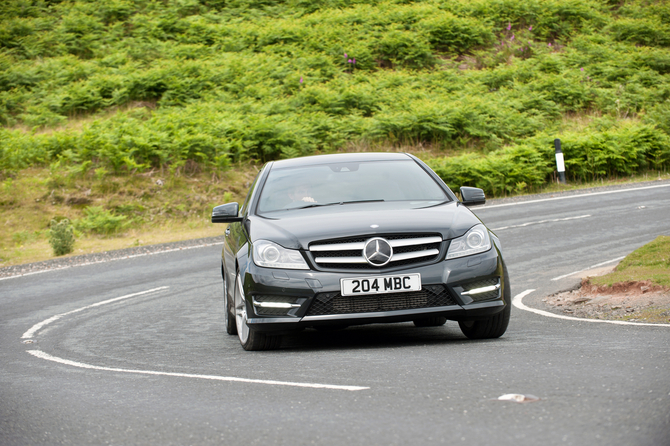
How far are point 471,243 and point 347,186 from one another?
5.21 feet

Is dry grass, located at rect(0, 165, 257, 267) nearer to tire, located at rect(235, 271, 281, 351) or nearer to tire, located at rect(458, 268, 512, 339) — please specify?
tire, located at rect(235, 271, 281, 351)

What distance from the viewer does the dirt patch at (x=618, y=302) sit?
308 inches

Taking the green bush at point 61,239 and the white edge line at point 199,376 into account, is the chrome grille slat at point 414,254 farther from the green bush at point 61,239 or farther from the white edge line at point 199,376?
the green bush at point 61,239

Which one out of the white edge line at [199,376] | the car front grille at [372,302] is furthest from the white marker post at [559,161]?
the white edge line at [199,376]

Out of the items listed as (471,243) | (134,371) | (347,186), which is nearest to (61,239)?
(347,186)

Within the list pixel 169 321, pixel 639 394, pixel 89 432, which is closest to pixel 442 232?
pixel 639 394

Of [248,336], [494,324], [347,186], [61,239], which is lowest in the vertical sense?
[61,239]

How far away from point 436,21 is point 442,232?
28.9 m

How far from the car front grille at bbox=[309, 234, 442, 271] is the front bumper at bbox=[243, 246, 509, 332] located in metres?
0.08

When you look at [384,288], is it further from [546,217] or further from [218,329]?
[546,217]

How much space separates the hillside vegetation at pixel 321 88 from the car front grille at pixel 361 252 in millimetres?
15017

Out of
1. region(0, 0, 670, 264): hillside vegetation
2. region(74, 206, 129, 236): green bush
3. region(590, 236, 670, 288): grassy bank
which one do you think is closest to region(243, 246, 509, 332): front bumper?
region(590, 236, 670, 288): grassy bank

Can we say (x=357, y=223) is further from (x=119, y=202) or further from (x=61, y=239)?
(x=119, y=202)

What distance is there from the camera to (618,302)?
860 cm
